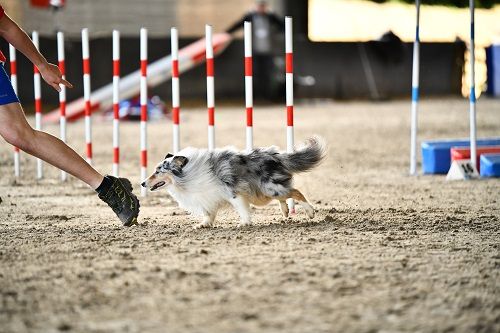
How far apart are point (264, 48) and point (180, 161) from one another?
15.0 m

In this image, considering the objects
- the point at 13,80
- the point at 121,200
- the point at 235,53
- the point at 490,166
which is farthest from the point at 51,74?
the point at 235,53

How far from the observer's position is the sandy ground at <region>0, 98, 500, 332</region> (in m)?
3.31

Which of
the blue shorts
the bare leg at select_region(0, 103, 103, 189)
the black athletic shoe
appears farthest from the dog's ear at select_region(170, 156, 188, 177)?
the blue shorts

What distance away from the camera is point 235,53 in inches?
810


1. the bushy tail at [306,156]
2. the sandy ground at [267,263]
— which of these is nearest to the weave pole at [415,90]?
the sandy ground at [267,263]

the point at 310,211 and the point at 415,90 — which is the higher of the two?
the point at 415,90

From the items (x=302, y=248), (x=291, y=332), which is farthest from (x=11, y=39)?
(x=291, y=332)

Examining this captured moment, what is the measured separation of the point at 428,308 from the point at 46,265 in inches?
73.5

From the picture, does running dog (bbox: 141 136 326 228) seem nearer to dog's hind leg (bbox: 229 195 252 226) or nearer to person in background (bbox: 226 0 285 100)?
dog's hind leg (bbox: 229 195 252 226)

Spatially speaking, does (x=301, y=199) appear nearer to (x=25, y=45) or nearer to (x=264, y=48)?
(x=25, y=45)

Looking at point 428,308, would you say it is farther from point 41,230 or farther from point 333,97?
point 333,97

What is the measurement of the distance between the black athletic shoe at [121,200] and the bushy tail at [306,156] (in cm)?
96

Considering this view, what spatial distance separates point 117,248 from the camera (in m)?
4.71

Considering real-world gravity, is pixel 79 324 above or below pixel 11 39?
below
